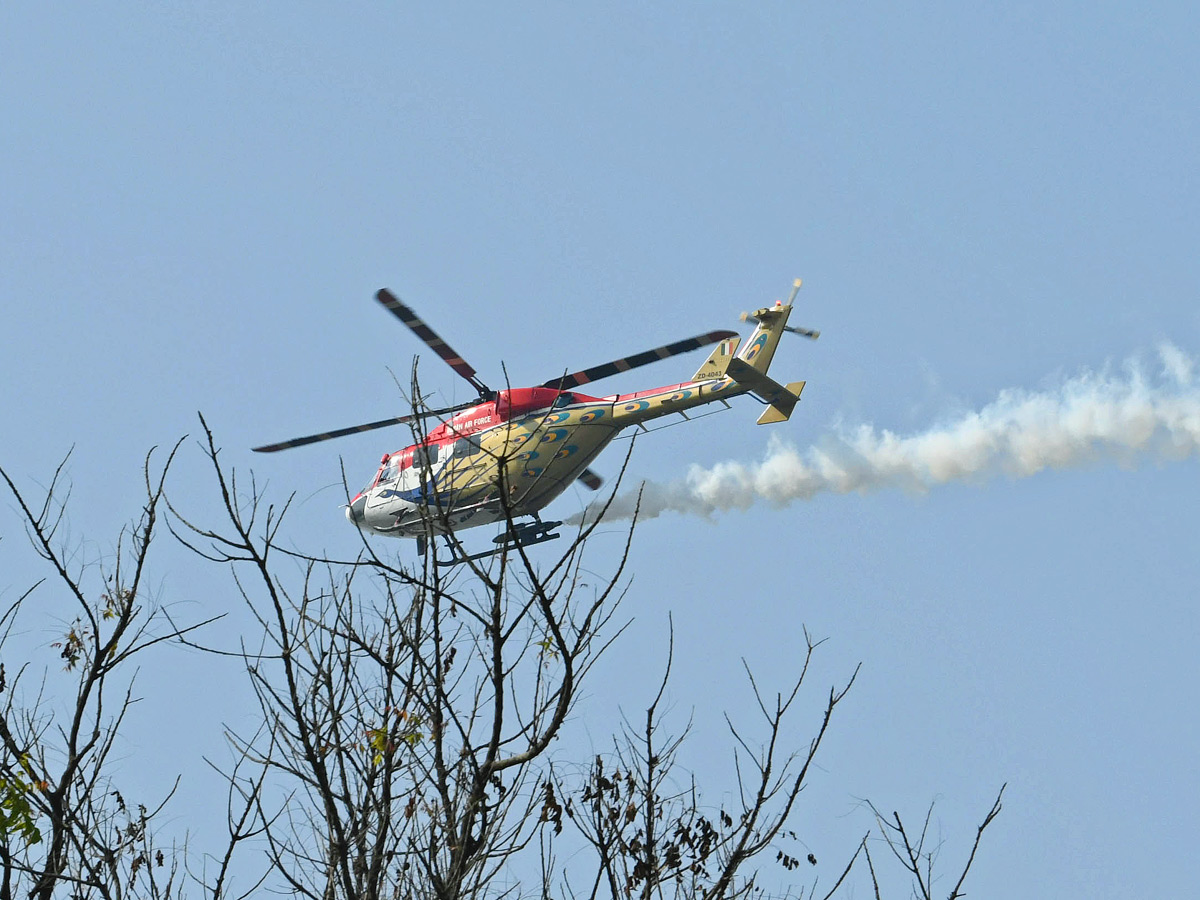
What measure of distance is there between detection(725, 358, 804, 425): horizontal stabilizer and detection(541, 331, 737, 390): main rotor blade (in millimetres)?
1957

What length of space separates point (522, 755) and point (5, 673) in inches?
135

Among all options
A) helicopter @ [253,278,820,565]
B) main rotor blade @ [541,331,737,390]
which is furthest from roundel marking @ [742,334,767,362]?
main rotor blade @ [541,331,737,390]

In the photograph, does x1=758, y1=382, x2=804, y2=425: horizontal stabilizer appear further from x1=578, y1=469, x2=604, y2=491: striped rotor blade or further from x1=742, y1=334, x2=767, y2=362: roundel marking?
x1=578, y1=469, x2=604, y2=491: striped rotor blade

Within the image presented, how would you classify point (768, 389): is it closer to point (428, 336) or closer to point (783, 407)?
point (783, 407)

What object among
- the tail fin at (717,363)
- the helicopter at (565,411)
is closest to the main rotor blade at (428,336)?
the helicopter at (565,411)

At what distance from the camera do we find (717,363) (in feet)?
87.2

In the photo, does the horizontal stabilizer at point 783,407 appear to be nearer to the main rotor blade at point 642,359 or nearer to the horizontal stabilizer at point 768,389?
the horizontal stabilizer at point 768,389

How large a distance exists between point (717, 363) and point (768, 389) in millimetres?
1279

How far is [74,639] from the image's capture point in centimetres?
859

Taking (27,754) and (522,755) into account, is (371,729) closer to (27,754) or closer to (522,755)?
(522,755)

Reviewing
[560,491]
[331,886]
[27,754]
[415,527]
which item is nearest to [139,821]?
[27,754]

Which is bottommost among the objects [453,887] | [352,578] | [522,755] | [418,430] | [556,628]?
[453,887]

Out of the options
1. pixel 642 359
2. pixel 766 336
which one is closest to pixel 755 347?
pixel 766 336

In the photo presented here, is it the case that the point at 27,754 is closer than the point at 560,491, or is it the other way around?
the point at 27,754
